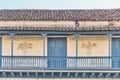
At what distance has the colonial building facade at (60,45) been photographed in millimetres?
22500

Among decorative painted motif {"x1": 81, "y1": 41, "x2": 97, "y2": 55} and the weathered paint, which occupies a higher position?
the weathered paint

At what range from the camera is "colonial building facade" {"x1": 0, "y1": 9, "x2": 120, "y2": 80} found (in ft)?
73.8

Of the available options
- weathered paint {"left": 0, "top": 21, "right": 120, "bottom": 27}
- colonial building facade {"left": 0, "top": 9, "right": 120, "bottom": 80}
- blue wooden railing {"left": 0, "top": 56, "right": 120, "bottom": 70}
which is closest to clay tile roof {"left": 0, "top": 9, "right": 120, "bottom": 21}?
colonial building facade {"left": 0, "top": 9, "right": 120, "bottom": 80}

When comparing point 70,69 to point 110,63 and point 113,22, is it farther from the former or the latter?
point 113,22

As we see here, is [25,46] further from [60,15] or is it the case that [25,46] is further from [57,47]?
[60,15]

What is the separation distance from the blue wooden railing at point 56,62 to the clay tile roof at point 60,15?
10.6ft

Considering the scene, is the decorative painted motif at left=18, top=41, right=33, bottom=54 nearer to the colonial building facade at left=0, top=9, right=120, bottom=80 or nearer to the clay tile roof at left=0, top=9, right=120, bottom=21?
the colonial building facade at left=0, top=9, right=120, bottom=80

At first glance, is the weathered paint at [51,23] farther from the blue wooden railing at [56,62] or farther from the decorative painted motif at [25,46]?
the blue wooden railing at [56,62]

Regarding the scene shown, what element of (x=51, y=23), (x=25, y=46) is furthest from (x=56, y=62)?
(x=51, y=23)

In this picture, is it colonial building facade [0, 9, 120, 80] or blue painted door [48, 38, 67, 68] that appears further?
blue painted door [48, 38, 67, 68]

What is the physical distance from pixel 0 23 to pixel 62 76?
5.79 meters

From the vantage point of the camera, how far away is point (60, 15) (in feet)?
85.3

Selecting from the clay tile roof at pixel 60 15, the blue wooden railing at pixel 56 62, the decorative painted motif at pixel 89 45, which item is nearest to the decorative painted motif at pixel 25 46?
the blue wooden railing at pixel 56 62

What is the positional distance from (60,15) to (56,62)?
15.0ft
